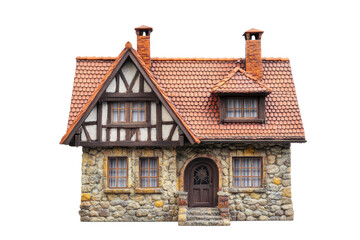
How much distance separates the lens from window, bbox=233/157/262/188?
1923 centimetres

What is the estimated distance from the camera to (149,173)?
19.0 m

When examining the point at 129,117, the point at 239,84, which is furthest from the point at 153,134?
the point at 239,84

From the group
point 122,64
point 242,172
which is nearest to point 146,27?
point 122,64

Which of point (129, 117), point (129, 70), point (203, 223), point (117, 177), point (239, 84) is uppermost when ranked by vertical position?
point (129, 70)

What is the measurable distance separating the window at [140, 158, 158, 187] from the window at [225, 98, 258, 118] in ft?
11.2

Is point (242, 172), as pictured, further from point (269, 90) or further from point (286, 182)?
point (269, 90)

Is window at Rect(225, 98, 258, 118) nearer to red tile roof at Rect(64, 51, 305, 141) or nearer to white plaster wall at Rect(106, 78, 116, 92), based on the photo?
red tile roof at Rect(64, 51, 305, 141)

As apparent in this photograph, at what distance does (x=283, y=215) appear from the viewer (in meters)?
19.0

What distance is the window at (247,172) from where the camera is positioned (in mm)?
19234

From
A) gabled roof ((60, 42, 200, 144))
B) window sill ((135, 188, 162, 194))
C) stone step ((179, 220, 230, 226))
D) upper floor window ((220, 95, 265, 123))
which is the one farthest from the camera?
upper floor window ((220, 95, 265, 123))

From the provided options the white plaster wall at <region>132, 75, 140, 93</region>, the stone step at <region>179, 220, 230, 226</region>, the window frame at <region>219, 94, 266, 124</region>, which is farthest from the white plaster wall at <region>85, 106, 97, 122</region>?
the stone step at <region>179, 220, 230, 226</region>

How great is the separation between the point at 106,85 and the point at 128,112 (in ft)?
4.30

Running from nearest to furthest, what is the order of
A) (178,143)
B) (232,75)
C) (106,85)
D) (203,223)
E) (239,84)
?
(203,223), (106,85), (178,143), (239,84), (232,75)

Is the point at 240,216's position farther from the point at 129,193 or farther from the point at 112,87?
the point at 112,87
